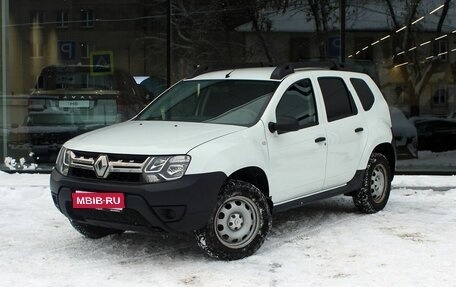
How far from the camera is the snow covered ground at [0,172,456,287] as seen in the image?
4688 mm

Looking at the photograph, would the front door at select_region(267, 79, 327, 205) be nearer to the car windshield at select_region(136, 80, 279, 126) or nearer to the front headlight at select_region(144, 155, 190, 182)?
the car windshield at select_region(136, 80, 279, 126)

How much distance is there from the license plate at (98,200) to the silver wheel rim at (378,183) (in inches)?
133

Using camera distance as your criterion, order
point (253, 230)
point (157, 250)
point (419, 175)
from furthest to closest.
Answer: point (419, 175), point (157, 250), point (253, 230)

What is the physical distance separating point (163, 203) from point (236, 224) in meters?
0.76

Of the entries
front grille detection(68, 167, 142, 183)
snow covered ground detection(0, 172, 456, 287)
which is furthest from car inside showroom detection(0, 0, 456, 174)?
front grille detection(68, 167, 142, 183)

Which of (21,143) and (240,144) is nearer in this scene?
(240,144)

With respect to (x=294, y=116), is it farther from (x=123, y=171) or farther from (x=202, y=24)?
(x=202, y=24)

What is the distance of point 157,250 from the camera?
549 cm

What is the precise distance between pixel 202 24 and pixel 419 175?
4.58 m

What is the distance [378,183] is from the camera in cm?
703

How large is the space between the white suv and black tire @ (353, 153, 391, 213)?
0.06ft

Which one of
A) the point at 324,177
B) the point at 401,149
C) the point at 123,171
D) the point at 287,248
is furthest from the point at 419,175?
the point at 123,171

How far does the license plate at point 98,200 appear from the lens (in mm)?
4703

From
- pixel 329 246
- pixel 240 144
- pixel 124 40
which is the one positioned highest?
pixel 124 40
